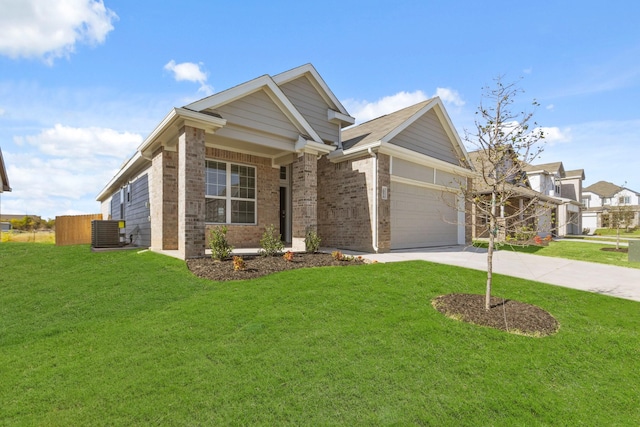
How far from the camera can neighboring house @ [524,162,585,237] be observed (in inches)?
1109

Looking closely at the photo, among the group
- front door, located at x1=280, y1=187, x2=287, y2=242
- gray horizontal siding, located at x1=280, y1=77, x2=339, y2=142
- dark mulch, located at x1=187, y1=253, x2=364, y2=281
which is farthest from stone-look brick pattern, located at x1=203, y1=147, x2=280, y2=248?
dark mulch, located at x1=187, y1=253, x2=364, y2=281

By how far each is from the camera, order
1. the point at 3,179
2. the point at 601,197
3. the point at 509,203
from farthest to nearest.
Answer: the point at 601,197
the point at 3,179
the point at 509,203

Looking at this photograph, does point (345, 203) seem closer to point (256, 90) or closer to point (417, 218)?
point (417, 218)

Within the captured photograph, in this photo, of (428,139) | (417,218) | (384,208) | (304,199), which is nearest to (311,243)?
(304,199)

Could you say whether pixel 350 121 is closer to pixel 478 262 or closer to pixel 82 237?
pixel 478 262

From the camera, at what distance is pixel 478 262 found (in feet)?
29.3

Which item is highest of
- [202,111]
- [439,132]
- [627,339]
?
[439,132]

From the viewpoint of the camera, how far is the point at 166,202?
9461mm

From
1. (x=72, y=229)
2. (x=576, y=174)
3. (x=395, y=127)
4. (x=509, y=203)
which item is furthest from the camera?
(x=576, y=174)

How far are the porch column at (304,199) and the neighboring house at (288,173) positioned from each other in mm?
33

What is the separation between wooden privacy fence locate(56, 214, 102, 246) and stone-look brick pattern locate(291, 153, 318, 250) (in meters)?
12.6

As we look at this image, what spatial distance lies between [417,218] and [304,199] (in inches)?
205

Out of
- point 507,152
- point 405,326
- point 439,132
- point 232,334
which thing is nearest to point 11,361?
point 232,334

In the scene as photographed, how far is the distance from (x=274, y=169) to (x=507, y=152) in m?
8.33
